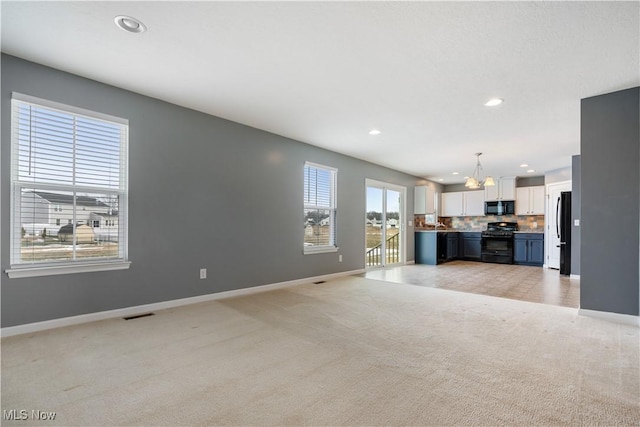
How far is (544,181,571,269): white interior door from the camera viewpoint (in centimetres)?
702

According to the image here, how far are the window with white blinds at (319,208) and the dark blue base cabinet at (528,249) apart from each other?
5356mm

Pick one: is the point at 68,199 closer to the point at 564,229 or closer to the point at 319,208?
the point at 319,208

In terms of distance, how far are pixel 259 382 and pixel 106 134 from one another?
9.68 ft

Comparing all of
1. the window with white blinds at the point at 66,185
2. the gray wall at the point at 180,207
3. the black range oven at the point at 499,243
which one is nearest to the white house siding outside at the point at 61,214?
the window with white blinds at the point at 66,185

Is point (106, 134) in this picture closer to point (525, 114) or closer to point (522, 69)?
point (522, 69)

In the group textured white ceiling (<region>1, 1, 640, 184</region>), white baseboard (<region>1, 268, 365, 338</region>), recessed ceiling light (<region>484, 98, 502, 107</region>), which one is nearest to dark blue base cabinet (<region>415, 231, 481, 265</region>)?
textured white ceiling (<region>1, 1, 640, 184</region>)

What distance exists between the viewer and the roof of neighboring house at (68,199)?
2.95 m

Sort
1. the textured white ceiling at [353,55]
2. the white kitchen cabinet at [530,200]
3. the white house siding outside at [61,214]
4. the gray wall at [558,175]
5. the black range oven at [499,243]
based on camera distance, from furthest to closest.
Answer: the black range oven at [499,243] < the white kitchen cabinet at [530,200] < the gray wall at [558,175] < the white house siding outside at [61,214] < the textured white ceiling at [353,55]

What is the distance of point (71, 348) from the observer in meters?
2.48

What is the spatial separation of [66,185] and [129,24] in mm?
1712

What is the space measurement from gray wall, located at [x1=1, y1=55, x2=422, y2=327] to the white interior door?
18.3 feet

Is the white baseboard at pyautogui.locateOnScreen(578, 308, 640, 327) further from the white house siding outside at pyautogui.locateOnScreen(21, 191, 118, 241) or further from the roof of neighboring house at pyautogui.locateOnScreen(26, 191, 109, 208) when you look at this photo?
the roof of neighboring house at pyautogui.locateOnScreen(26, 191, 109, 208)

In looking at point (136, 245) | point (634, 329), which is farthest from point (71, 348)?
point (634, 329)

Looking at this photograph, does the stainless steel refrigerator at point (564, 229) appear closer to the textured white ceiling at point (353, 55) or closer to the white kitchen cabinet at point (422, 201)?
the textured white ceiling at point (353, 55)
